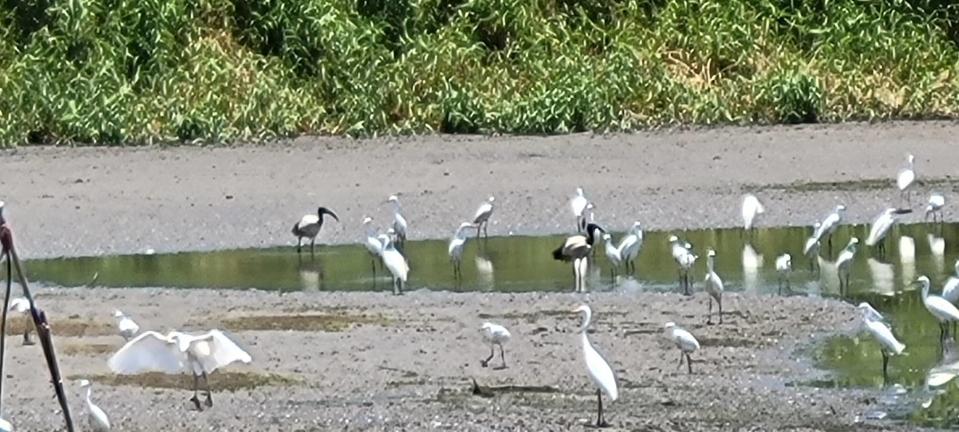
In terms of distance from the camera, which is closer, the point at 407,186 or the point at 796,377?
the point at 796,377

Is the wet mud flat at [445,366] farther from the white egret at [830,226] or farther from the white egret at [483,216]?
the white egret at [483,216]

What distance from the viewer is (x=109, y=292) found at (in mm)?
14906

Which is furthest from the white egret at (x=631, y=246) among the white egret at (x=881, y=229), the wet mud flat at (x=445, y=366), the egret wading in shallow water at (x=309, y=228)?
the egret wading in shallow water at (x=309, y=228)

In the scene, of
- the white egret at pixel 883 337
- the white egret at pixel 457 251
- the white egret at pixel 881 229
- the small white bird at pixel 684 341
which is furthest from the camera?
the white egret at pixel 881 229

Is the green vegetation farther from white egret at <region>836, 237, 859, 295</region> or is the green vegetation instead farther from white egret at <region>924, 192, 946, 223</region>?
white egret at <region>836, 237, 859, 295</region>

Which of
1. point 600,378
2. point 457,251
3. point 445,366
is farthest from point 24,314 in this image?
point 600,378

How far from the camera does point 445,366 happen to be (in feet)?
37.8

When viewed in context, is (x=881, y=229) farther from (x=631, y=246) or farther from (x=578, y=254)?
(x=578, y=254)

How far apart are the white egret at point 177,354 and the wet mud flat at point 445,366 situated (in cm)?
25

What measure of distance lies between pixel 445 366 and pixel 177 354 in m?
2.17

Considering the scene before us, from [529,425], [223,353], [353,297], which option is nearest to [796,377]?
[529,425]

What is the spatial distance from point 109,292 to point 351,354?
140 inches

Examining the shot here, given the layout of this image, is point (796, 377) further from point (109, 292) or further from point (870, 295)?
point (109, 292)

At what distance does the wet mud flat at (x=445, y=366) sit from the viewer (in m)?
9.96
